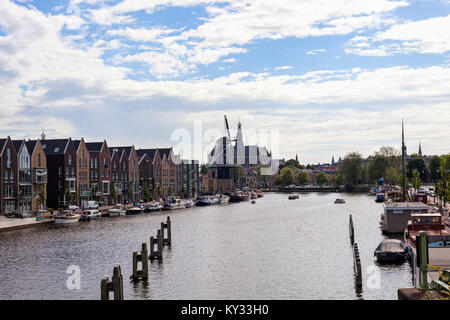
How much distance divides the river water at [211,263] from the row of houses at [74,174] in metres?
18.6

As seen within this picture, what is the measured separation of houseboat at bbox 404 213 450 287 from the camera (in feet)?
96.3

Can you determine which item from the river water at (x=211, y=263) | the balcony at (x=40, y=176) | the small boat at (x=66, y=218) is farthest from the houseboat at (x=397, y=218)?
the balcony at (x=40, y=176)

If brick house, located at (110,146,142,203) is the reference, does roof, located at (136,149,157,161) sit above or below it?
above

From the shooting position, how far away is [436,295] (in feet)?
39.5

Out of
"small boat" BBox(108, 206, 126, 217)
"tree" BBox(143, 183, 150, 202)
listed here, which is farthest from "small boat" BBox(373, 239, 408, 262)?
"tree" BBox(143, 183, 150, 202)

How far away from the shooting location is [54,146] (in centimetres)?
10812

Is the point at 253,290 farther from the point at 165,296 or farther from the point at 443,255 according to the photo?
the point at 443,255

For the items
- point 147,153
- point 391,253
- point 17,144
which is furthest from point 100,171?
point 391,253

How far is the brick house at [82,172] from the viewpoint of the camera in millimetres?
111188

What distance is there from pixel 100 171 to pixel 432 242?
8997 cm

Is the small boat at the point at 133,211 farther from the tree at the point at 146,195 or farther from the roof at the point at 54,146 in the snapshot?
the tree at the point at 146,195

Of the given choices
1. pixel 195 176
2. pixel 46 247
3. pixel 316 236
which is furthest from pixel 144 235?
pixel 195 176

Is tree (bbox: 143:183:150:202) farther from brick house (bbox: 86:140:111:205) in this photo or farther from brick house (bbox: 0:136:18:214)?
brick house (bbox: 0:136:18:214)
